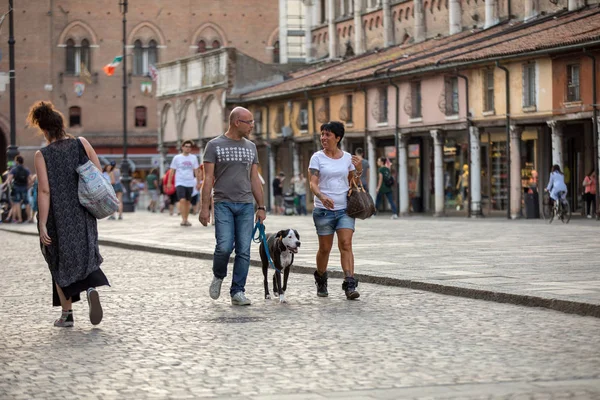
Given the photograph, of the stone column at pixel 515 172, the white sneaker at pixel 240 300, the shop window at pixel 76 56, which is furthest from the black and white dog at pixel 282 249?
the shop window at pixel 76 56

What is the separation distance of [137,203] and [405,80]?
2948 cm

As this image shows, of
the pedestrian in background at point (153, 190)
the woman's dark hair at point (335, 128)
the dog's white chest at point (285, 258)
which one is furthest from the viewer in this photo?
the pedestrian in background at point (153, 190)

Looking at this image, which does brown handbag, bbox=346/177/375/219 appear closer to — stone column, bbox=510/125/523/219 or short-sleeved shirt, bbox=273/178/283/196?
stone column, bbox=510/125/523/219

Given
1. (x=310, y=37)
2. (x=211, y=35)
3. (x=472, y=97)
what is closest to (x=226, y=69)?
(x=310, y=37)

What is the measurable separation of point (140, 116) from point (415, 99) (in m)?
39.9

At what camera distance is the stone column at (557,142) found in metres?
39.3

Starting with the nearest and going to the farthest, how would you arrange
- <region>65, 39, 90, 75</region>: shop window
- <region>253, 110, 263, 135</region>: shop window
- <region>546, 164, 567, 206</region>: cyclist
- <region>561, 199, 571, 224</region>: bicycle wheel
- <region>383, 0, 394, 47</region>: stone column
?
<region>561, 199, 571, 224</region>: bicycle wheel < <region>546, 164, 567, 206</region>: cyclist < <region>383, 0, 394, 47</region>: stone column < <region>253, 110, 263, 135</region>: shop window < <region>65, 39, 90, 75</region>: shop window

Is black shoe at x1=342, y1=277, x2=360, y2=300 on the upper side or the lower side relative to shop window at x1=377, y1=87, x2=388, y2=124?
lower

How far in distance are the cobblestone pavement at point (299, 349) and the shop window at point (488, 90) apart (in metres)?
28.9

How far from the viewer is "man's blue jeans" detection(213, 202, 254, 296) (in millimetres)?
13570

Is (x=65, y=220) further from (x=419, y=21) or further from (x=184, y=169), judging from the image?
(x=419, y=21)

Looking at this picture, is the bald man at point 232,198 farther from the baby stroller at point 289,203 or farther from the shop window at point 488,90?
the baby stroller at point 289,203

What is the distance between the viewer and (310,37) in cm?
6638

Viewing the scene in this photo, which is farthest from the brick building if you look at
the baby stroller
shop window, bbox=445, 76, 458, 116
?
shop window, bbox=445, 76, 458, 116
